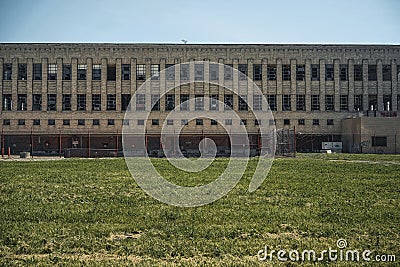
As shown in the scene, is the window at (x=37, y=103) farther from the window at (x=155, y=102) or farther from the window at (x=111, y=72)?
the window at (x=155, y=102)

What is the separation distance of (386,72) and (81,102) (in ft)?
138

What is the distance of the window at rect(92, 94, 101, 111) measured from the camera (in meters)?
69.6

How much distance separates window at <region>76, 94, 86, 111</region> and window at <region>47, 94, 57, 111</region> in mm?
2927

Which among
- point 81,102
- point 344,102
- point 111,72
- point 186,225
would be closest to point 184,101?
point 111,72

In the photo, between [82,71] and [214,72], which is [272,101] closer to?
[214,72]

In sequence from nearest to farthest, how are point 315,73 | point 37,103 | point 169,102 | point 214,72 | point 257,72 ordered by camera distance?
point 37,103 < point 214,72 < point 169,102 < point 315,73 < point 257,72

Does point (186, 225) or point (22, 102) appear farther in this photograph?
point (22, 102)

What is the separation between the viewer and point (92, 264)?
24.4 ft

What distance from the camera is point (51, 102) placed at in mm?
69375

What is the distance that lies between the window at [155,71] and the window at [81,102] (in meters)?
9.66

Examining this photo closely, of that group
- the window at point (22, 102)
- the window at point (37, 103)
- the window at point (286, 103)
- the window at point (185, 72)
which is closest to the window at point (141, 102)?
the window at point (185, 72)

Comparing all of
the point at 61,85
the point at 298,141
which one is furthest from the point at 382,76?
the point at 61,85

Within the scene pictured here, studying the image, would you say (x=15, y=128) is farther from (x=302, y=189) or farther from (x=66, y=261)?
(x=66, y=261)

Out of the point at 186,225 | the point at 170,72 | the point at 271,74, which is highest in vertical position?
the point at 170,72
